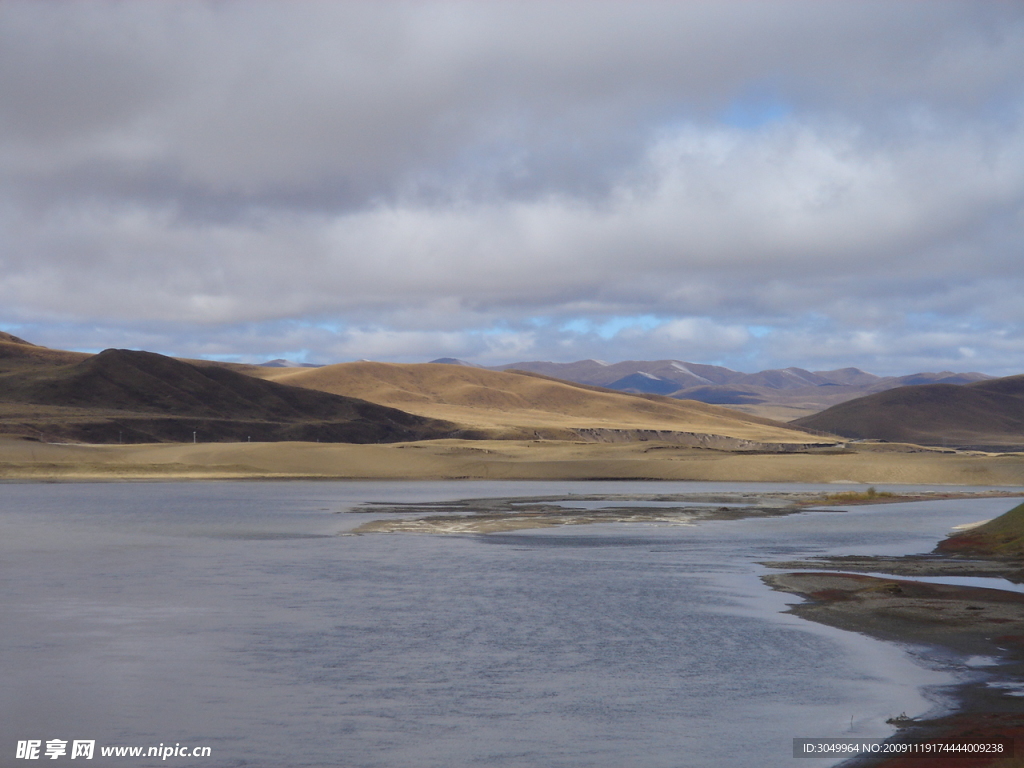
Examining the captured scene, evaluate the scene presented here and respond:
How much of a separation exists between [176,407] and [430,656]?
145m

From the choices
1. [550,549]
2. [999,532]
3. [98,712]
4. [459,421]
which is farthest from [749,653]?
[459,421]

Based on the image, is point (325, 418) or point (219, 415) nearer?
point (219, 415)

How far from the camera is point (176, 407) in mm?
153625

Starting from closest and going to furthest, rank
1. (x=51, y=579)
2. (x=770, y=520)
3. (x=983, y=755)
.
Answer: (x=983, y=755), (x=51, y=579), (x=770, y=520)

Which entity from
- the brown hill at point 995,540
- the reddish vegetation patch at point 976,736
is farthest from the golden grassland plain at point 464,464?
the reddish vegetation patch at point 976,736

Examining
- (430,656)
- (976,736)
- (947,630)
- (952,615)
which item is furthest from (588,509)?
(976,736)

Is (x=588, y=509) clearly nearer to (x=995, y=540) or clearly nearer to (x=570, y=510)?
(x=570, y=510)

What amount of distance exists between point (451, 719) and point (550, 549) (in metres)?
21.7

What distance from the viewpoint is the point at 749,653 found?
18281 mm

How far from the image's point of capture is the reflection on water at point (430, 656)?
516 inches

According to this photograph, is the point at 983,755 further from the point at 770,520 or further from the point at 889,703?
the point at 770,520

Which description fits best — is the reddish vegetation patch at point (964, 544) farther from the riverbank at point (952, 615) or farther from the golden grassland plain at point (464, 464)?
the golden grassland plain at point (464, 464)

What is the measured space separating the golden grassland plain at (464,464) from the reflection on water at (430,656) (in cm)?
5567

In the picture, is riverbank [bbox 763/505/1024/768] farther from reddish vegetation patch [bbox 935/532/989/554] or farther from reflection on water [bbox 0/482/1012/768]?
reflection on water [bbox 0/482/1012/768]
